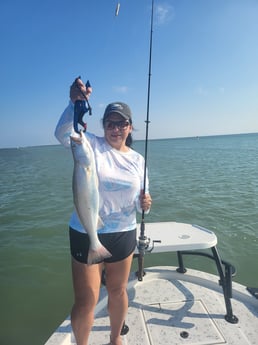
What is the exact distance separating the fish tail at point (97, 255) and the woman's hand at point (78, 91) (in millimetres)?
1401

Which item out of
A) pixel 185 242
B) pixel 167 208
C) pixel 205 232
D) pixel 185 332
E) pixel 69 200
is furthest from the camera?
pixel 69 200

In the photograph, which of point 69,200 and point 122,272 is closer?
point 122,272

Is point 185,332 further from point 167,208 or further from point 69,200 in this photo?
point 69,200

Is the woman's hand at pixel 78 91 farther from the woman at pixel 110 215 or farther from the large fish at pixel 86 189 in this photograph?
the large fish at pixel 86 189

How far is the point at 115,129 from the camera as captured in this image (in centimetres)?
256

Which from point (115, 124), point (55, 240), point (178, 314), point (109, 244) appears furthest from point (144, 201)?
point (55, 240)

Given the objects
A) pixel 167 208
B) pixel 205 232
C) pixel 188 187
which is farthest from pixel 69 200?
pixel 205 232

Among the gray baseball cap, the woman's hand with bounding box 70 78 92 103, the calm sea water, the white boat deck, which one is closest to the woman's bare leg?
the white boat deck

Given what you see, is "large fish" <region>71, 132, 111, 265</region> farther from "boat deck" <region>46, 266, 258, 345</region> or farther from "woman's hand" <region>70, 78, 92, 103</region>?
"boat deck" <region>46, 266, 258, 345</region>

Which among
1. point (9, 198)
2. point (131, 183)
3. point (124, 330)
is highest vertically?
point (131, 183)

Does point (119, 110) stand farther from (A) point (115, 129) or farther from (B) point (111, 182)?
(B) point (111, 182)

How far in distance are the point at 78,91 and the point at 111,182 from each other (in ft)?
3.01

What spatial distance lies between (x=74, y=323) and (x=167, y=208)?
879 centimetres

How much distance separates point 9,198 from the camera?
546 inches
